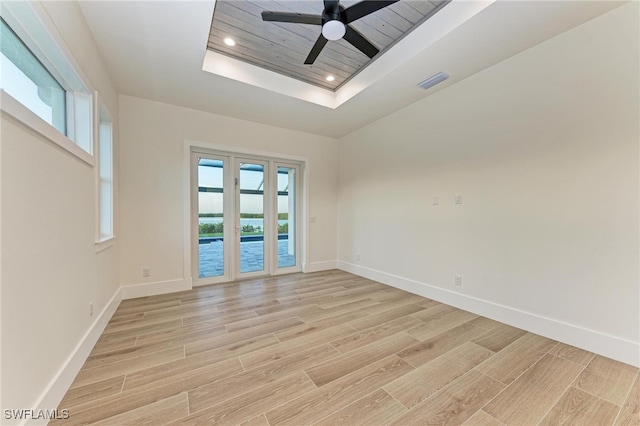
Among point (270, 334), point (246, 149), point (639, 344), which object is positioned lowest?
point (270, 334)

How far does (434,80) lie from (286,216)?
3253 mm

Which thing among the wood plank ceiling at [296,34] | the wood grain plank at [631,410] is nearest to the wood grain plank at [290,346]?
the wood grain plank at [631,410]

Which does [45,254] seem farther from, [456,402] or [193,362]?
[456,402]

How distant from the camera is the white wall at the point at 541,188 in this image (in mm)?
1966

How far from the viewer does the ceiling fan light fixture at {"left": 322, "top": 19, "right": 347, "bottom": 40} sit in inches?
75.0

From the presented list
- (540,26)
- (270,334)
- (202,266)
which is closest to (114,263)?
(202,266)

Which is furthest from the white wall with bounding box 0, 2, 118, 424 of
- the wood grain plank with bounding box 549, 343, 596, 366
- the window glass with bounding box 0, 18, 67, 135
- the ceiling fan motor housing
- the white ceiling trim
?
the wood grain plank with bounding box 549, 343, 596, 366

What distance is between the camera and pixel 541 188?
7.80ft

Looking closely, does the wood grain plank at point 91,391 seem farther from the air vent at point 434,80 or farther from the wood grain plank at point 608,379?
the air vent at point 434,80

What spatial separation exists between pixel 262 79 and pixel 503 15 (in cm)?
251

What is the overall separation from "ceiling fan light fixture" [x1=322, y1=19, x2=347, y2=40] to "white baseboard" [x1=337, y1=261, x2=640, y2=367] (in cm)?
313

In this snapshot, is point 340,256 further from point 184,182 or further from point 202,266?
point 184,182

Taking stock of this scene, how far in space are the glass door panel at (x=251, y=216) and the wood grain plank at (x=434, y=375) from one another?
3.31 m

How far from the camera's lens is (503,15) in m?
1.97
